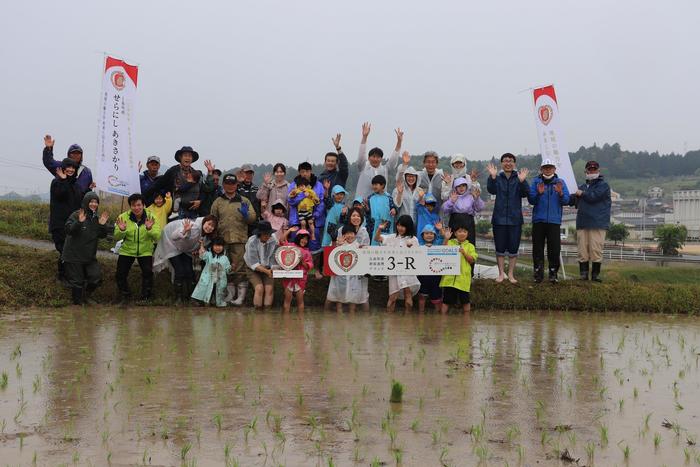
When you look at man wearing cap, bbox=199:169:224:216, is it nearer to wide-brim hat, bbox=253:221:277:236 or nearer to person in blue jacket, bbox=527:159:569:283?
wide-brim hat, bbox=253:221:277:236

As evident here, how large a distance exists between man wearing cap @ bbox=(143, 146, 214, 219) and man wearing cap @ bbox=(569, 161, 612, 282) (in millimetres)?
5717

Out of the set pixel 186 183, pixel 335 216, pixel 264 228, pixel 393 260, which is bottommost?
pixel 393 260

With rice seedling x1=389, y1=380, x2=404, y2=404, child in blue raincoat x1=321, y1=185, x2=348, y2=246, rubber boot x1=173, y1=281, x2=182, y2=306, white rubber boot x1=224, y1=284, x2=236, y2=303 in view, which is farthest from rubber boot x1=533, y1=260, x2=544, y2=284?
rice seedling x1=389, y1=380, x2=404, y2=404

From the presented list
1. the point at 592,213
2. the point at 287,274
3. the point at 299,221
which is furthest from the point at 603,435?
the point at 592,213

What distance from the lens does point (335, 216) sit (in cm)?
1093

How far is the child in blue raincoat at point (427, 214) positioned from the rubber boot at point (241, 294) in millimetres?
2716

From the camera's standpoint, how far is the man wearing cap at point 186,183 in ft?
36.5

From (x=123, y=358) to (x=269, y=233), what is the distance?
374 centimetres

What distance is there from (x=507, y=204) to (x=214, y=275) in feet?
14.8

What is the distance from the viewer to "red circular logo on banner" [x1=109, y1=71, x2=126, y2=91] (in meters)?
11.8

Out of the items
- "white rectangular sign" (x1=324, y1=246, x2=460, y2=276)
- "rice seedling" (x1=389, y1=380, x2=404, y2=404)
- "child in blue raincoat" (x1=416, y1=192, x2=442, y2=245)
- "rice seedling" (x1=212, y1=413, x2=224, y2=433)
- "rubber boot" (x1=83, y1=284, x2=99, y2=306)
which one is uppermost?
"child in blue raincoat" (x1=416, y1=192, x2=442, y2=245)

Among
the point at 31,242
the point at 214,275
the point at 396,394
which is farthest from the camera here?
the point at 31,242

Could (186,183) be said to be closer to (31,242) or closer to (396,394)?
(31,242)

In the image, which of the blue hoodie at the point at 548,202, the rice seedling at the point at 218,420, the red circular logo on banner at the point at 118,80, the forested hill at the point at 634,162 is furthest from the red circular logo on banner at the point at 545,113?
the forested hill at the point at 634,162
